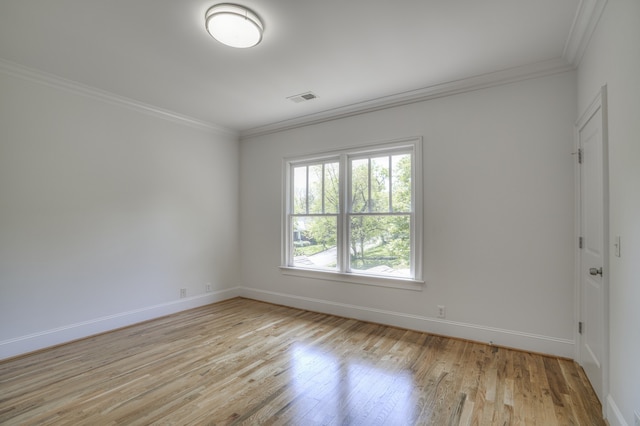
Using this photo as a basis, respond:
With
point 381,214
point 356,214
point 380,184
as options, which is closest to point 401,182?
point 380,184

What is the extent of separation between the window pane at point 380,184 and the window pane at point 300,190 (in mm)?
1178

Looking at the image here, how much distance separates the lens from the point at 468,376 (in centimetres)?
259

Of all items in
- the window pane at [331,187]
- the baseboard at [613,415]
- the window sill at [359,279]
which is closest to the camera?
the baseboard at [613,415]

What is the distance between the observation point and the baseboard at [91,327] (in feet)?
9.90

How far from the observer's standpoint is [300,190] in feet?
16.0

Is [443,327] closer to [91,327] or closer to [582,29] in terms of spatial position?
[582,29]

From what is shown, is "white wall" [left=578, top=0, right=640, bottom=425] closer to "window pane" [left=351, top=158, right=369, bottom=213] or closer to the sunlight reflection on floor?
the sunlight reflection on floor

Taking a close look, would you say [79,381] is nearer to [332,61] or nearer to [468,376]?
[468,376]

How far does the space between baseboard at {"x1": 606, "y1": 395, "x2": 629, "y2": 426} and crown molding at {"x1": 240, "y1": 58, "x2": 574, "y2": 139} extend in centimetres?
275

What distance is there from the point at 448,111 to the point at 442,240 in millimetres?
1465

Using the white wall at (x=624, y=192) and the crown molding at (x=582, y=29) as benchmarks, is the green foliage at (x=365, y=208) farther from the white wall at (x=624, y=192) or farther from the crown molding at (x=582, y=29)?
the white wall at (x=624, y=192)

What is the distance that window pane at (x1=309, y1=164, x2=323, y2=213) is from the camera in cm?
462

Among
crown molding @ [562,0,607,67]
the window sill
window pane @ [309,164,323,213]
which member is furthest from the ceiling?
the window sill

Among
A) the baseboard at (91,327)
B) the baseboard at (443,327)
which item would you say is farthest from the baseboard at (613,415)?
the baseboard at (91,327)
